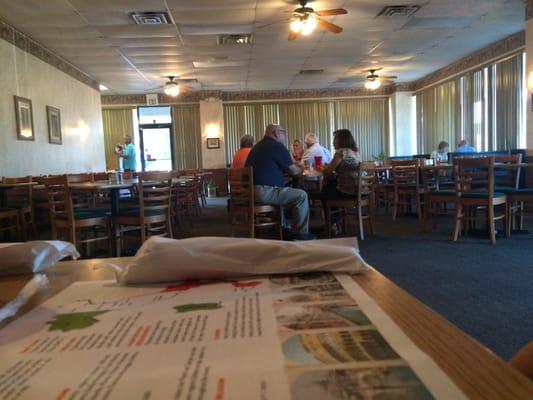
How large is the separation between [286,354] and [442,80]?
38.4 feet

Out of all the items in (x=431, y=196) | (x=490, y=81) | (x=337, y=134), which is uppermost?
(x=490, y=81)

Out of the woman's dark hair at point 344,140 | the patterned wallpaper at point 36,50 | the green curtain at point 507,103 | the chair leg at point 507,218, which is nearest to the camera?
the chair leg at point 507,218

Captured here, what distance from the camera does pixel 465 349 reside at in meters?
0.38

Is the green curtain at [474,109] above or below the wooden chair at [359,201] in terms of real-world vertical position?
above

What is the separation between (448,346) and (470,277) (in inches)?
124


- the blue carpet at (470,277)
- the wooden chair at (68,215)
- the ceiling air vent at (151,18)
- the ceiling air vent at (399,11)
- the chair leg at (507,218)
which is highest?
the ceiling air vent at (151,18)

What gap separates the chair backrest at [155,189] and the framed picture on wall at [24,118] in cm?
330

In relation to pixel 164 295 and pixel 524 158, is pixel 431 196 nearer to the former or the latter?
pixel 524 158

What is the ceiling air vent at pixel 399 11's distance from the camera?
20.5 feet

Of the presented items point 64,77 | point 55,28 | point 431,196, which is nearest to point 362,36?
point 431,196

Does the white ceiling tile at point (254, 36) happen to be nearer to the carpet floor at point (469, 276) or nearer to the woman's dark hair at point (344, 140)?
the woman's dark hair at point (344, 140)

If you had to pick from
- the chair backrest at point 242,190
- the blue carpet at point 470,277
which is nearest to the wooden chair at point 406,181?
the blue carpet at point 470,277

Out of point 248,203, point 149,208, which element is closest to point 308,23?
point 248,203

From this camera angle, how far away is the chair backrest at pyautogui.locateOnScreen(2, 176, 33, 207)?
5.70m
